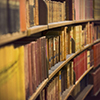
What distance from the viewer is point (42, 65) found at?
131cm

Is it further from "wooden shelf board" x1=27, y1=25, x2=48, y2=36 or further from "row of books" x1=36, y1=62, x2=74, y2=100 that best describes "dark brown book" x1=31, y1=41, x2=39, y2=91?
"row of books" x1=36, y1=62, x2=74, y2=100

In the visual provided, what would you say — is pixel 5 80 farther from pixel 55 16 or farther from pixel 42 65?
pixel 55 16

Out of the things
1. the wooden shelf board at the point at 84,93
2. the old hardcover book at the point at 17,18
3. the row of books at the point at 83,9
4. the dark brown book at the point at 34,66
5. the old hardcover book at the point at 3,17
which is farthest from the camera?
the wooden shelf board at the point at 84,93

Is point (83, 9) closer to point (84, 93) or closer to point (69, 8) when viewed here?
point (69, 8)

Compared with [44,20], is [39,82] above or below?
below

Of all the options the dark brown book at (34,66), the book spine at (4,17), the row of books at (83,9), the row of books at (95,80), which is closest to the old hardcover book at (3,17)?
the book spine at (4,17)

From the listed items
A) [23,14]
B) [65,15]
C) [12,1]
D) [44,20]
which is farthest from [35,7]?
[65,15]

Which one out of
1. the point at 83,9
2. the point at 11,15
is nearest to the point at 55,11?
the point at 83,9

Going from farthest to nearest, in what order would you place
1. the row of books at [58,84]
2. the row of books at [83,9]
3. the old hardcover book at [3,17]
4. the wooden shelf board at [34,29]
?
the row of books at [83,9] < the row of books at [58,84] < the wooden shelf board at [34,29] < the old hardcover book at [3,17]

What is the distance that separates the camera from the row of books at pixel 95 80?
10.1 feet

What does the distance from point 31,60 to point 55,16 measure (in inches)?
27.0

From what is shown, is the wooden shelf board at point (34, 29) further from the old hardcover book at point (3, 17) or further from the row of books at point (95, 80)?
the row of books at point (95, 80)

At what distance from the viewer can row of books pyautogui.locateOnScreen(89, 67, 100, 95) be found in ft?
10.1

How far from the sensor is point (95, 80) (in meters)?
3.15
